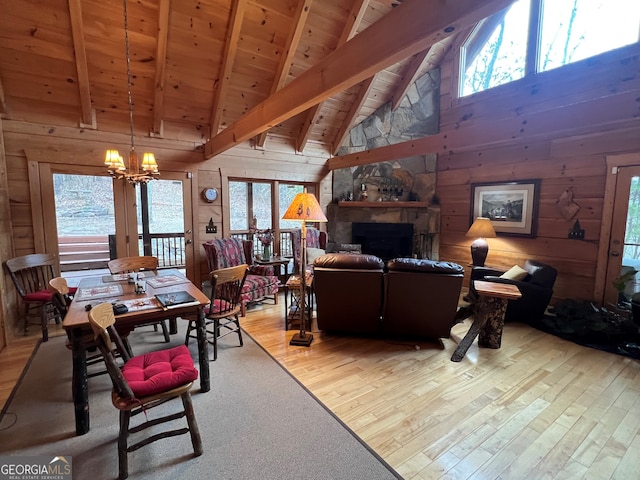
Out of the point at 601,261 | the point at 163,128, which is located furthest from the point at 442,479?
the point at 163,128

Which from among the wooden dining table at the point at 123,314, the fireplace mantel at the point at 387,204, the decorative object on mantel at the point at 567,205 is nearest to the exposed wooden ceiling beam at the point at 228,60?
the wooden dining table at the point at 123,314

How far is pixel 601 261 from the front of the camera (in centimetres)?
389

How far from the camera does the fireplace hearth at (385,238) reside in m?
5.80

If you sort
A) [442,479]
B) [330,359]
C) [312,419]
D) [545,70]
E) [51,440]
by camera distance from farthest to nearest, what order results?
[545,70] < [330,359] < [312,419] < [51,440] < [442,479]

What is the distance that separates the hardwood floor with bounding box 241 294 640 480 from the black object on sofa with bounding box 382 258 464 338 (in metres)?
0.24

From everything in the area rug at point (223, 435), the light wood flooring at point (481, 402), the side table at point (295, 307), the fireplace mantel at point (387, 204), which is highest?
the fireplace mantel at point (387, 204)

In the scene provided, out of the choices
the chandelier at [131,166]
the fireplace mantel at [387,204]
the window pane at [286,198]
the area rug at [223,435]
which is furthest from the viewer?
the window pane at [286,198]

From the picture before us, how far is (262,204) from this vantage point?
555 cm

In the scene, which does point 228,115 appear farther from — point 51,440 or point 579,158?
point 579,158

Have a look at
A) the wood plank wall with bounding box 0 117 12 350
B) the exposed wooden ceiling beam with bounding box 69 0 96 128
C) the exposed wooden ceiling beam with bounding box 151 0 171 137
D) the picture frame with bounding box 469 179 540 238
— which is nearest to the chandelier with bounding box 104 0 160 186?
the exposed wooden ceiling beam with bounding box 151 0 171 137

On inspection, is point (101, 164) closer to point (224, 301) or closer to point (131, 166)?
point (131, 166)

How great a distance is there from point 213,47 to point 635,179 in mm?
5522

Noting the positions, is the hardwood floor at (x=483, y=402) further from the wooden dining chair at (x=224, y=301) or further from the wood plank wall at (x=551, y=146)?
the wood plank wall at (x=551, y=146)

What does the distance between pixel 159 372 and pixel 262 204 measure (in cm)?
403
